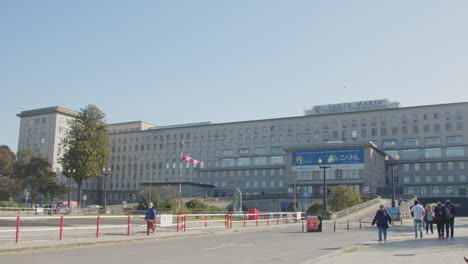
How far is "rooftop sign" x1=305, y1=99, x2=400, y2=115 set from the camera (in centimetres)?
10969

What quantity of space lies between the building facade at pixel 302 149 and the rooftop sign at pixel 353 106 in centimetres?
24

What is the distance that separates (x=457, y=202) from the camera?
89.8 metres

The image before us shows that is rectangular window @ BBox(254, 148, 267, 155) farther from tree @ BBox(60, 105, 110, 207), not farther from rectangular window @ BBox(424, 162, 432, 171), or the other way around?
tree @ BBox(60, 105, 110, 207)

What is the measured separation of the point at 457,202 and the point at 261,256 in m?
85.9

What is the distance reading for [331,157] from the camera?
8562 centimetres

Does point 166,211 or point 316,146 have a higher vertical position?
point 316,146

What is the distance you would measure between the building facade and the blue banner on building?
2.67 feet

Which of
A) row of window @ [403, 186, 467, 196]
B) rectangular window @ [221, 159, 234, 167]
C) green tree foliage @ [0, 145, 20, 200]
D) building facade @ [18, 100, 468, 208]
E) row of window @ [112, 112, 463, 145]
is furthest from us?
rectangular window @ [221, 159, 234, 167]

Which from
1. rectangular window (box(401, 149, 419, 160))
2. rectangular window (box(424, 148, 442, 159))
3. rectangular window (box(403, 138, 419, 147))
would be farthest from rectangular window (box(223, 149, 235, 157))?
rectangular window (box(424, 148, 442, 159))

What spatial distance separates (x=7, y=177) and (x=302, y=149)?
55.0m

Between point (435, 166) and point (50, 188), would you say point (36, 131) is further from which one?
point (435, 166)

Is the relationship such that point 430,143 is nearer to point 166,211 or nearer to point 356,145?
point 356,145

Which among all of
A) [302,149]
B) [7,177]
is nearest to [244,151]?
[302,149]

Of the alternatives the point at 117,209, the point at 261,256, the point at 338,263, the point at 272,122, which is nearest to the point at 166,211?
the point at 117,209
